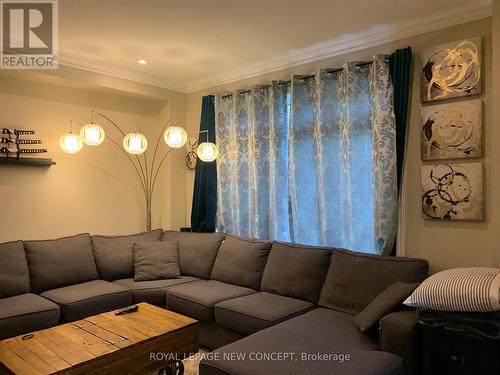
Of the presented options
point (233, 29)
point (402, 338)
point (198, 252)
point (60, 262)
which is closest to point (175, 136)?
point (233, 29)

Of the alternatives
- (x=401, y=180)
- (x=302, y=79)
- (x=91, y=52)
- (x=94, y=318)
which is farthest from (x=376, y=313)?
(x=91, y=52)

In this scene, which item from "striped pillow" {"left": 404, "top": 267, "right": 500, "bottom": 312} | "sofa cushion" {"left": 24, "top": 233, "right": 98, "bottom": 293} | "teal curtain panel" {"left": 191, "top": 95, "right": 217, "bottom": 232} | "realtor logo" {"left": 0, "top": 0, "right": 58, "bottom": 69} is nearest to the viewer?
"striped pillow" {"left": 404, "top": 267, "right": 500, "bottom": 312}

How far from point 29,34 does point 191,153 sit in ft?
7.07

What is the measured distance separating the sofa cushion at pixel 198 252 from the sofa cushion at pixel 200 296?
329 mm

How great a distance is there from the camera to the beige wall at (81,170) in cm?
375

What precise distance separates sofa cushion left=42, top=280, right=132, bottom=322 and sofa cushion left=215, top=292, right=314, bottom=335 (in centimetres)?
96

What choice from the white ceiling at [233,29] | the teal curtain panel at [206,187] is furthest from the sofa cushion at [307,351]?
the white ceiling at [233,29]

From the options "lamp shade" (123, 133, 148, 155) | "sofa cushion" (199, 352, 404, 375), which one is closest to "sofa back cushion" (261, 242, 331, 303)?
"sofa cushion" (199, 352, 404, 375)

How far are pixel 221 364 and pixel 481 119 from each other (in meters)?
2.41

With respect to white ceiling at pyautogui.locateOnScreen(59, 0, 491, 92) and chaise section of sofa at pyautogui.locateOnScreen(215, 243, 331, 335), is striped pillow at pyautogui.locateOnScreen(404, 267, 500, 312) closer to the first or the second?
chaise section of sofa at pyautogui.locateOnScreen(215, 243, 331, 335)

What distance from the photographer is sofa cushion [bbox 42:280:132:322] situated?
10.1 feet

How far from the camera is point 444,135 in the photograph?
2.85 m

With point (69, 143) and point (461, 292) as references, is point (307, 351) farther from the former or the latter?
point (69, 143)

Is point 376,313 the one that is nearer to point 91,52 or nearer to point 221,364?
point 221,364
